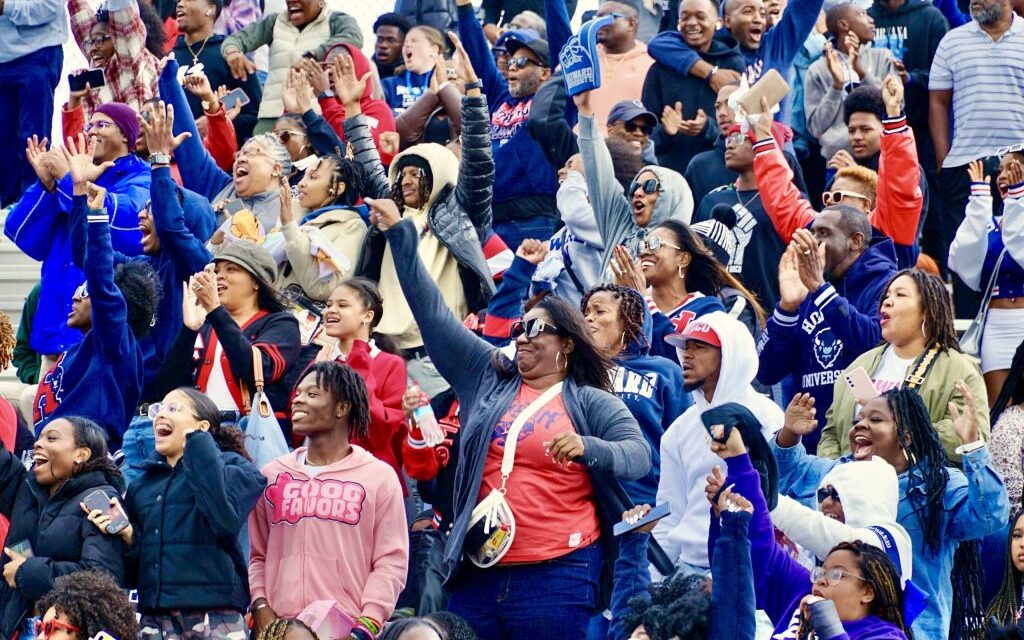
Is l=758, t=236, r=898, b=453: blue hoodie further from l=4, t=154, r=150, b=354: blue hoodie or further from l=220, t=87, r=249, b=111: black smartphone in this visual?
l=220, t=87, r=249, b=111: black smartphone

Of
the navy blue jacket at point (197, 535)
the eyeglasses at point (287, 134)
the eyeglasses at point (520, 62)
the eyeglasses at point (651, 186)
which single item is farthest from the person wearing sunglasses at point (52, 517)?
the eyeglasses at point (520, 62)

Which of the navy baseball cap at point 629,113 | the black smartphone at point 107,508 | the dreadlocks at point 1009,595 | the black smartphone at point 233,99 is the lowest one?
the black smartphone at point 233,99

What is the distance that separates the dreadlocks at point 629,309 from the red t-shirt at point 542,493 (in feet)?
3.19

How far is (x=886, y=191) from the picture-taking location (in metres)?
10.5

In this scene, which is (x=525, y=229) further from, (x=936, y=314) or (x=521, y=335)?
(x=521, y=335)

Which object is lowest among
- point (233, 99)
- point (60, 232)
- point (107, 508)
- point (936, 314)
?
point (233, 99)

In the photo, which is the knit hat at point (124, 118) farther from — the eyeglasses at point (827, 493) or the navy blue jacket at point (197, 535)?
the eyeglasses at point (827, 493)

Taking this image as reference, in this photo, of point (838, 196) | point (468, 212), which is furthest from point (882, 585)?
point (838, 196)

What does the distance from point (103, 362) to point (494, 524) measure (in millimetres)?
2526

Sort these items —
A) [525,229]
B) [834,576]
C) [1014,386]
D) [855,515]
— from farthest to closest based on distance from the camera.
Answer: [525,229] → [1014,386] → [855,515] → [834,576]

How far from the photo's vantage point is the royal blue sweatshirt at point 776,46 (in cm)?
1205

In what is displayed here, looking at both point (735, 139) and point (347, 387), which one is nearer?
point (347, 387)

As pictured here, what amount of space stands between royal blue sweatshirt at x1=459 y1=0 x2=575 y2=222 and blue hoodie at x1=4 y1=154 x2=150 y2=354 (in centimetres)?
208

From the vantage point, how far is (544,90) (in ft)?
39.2
